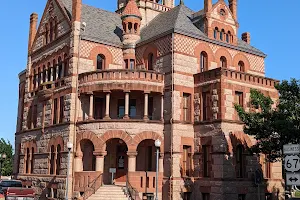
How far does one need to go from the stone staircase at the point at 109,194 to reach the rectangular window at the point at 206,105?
845cm

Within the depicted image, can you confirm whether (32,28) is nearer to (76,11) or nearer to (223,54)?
(76,11)

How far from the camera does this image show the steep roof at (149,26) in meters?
34.2

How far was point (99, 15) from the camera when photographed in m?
39.7

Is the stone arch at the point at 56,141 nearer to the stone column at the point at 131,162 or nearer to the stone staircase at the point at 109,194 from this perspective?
the stone staircase at the point at 109,194

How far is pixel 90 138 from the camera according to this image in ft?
103

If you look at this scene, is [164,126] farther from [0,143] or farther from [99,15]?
[0,143]

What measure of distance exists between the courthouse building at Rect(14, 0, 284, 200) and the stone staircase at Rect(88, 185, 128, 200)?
0.12 m

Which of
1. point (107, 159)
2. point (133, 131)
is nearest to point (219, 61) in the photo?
point (133, 131)

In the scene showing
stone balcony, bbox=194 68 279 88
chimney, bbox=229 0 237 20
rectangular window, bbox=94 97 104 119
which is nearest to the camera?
stone balcony, bbox=194 68 279 88

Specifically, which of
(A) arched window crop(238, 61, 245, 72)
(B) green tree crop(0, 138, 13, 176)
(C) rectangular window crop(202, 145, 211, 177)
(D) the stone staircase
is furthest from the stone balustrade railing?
(B) green tree crop(0, 138, 13, 176)

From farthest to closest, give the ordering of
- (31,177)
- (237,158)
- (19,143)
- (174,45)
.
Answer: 1. (19,143)
2. (31,177)
3. (174,45)
4. (237,158)

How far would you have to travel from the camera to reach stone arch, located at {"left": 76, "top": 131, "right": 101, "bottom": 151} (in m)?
30.7

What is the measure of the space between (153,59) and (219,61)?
5870 millimetres

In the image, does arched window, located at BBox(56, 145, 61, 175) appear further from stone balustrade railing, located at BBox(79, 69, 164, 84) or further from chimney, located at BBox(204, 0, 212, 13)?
chimney, located at BBox(204, 0, 212, 13)
